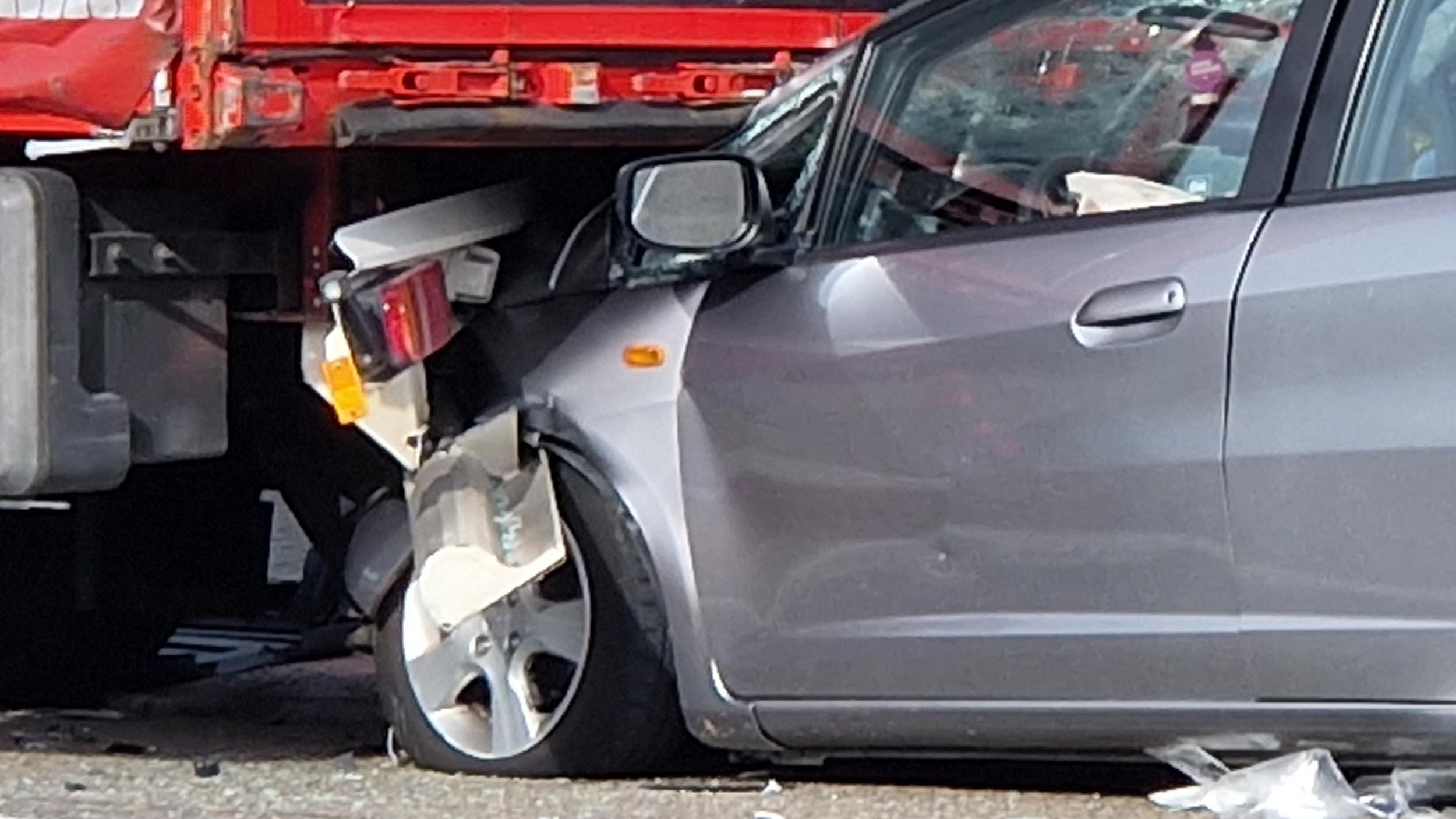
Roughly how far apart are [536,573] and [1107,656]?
1.36 m

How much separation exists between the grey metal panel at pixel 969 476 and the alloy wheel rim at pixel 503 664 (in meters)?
0.46

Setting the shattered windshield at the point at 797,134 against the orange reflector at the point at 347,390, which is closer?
the shattered windshield at the point at 797,134

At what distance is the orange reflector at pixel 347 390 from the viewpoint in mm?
6246

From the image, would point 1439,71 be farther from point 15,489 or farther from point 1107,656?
point 15,489

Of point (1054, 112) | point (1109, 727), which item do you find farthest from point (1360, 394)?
point (1054, 112)

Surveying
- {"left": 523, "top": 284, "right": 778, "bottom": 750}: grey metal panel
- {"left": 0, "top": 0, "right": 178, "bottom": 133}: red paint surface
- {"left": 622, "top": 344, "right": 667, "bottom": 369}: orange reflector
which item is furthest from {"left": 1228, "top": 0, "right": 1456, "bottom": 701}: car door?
{"left": 0, "top": 0, "right": 178, "bottom": 133}: red paint surface

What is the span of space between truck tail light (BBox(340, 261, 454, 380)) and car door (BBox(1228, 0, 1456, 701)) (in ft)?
6.47

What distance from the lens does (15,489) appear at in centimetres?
602

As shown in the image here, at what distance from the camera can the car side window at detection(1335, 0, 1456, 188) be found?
4793 mm

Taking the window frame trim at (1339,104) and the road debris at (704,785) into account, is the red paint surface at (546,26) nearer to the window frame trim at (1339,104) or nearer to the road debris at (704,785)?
the road debris at (704,785)

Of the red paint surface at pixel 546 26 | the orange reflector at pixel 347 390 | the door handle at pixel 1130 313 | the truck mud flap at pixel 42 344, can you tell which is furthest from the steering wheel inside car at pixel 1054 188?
the truck mud flap at pixel 42 344

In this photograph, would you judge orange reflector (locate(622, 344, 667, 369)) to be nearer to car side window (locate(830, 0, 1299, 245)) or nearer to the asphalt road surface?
car side window (locate(830, 0, 1299, 245))

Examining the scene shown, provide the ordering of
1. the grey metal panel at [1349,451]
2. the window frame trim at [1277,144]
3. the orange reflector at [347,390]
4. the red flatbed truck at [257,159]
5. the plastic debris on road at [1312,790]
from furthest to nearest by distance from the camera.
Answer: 1. the orange reflector at [347,390]
2. the red flatbed truck at [257,159]
3. the plastic debris on road at [1312,790]
4. the window frame trim at [1277,144]
5. the grey metal panel at [1349,451]

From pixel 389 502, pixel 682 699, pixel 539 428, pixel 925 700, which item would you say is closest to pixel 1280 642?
pixel 925 700
